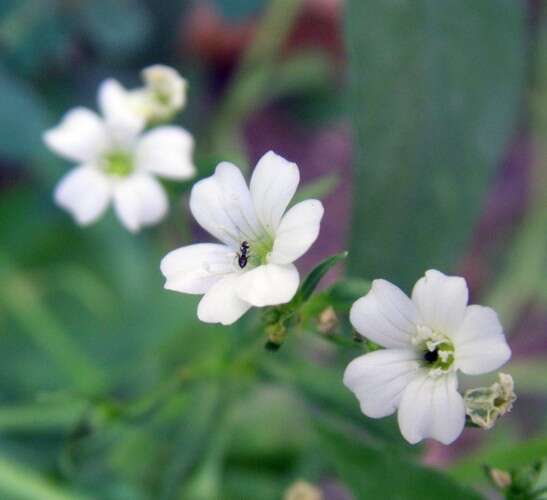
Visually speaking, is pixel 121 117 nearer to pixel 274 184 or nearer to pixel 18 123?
pixel 274 184

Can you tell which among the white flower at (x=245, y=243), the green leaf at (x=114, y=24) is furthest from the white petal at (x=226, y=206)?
the green leaf at (x=114, y=24)

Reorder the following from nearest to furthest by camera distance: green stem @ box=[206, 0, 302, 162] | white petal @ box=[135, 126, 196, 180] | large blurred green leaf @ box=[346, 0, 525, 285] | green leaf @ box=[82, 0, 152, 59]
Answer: white petal @ box=[135, 126, 196, 180]
large blurred green leaf @ box=[346, 0, 525, 285]
green leaf @ box=[82, 0, 152, 59]
green stem @ box=[206, 0, 302, 162]

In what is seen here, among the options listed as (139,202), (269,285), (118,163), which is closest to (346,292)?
(269,285)

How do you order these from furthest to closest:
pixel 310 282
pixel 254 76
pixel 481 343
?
pixel 254 76
pixel 310 282
pixel 481 343

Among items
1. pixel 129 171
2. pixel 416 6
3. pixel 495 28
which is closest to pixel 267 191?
pixel 129 171

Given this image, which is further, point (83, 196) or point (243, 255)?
point (83, 196)

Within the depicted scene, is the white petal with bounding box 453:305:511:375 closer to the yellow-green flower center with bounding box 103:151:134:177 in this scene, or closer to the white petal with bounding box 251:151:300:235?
the white petal with bounding box 251:151:300:235

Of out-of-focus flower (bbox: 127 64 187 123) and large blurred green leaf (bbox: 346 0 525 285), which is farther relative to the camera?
large blurred green leaf (bbox: 346 0 525 285)

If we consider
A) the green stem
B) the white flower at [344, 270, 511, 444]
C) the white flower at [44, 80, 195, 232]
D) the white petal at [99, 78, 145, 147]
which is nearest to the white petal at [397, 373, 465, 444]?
the white flower at [344, 270, 511, 444]
